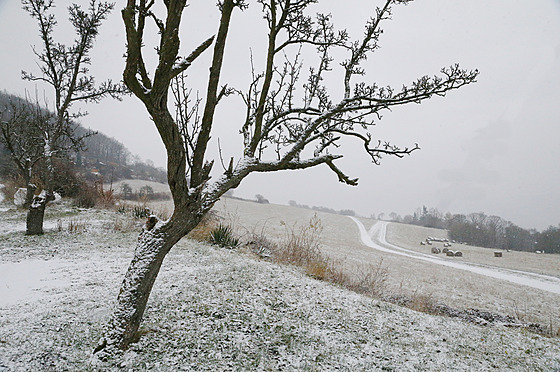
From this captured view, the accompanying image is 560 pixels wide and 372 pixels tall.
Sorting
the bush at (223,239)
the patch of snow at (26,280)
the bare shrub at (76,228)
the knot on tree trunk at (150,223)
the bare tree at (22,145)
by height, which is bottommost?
the patch of snow at (26,280)

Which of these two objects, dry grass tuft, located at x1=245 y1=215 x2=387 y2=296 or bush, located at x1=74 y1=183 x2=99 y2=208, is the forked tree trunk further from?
bush, located at x1=74 y1=183 x2=99 y2=208

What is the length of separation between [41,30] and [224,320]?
8171mm

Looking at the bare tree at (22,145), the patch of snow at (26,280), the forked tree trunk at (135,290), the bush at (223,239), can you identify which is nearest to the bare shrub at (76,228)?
the bare tree at (22,145)

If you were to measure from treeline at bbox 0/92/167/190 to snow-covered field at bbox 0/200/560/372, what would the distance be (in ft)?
15.6

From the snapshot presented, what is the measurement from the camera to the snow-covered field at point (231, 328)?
2186mm

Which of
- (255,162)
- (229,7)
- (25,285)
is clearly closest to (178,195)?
(255,162)

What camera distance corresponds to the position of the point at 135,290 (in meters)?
2.13

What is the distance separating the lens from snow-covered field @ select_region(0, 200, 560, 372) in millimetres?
2186

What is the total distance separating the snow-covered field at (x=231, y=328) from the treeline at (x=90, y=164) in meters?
4.74

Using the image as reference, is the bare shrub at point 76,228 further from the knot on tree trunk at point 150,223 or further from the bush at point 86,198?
the knot on tree trunk at point 150,223

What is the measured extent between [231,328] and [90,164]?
38.9 meters

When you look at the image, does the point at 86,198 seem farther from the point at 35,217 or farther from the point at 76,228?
the point at 35,217

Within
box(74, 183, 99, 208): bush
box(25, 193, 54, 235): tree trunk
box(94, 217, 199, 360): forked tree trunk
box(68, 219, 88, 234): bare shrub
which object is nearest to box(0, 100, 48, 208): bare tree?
box(25, 193, 54, 235): tree trunk

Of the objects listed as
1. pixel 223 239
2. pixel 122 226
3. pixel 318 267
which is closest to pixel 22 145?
pixel 122 226
